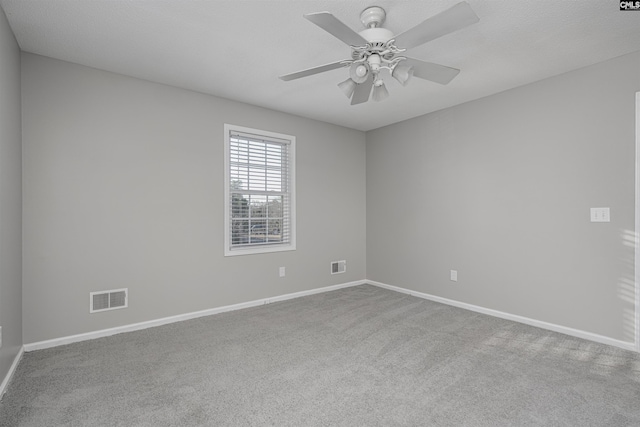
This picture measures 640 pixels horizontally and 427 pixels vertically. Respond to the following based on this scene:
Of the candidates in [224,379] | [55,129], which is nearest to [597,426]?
[224,379]

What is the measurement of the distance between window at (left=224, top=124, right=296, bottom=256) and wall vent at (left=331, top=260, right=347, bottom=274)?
0.79m

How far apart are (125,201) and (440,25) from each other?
3.03 metres

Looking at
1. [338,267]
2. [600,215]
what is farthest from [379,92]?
[338,267]

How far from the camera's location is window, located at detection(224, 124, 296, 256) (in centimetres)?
392

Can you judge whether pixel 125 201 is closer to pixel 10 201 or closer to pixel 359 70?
pixel 10 201

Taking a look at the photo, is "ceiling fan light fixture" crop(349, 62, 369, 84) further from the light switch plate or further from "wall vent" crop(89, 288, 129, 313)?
"wall vent" crop(89, 288, 129, 313)

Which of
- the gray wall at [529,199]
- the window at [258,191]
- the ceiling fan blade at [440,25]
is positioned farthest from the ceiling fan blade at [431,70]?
the window at [258,191]

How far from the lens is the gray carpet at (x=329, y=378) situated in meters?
1.87

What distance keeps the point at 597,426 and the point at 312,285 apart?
3.28 m

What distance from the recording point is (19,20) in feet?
7.49

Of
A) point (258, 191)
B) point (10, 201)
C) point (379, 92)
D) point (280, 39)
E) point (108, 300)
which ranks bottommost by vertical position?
point (108, 300)

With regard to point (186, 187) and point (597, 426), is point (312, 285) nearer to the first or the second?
point (186, 187)

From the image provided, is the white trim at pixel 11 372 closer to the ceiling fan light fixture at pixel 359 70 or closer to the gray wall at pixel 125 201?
the gray wall at pixel 125 201

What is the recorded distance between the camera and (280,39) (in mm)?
2521
